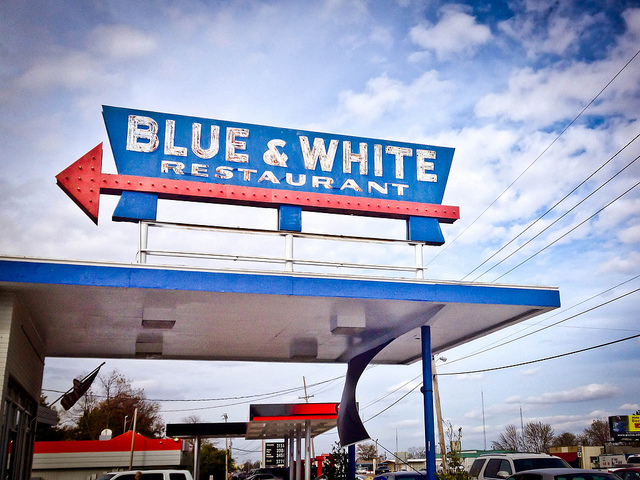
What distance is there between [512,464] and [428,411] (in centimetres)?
440

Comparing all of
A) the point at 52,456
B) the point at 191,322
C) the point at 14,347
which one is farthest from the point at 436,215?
the point at 52,456

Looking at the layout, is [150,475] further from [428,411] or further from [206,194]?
[206,194]

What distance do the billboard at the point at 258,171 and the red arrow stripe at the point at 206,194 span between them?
0.8 inches

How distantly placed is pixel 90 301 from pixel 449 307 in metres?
7.10

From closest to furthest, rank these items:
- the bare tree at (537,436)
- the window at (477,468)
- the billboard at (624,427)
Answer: the window at (477,468) < the billboard at (624,427) < the bare tree at (537,436)

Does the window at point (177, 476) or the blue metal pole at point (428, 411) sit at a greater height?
the blue metal pole at point (428, 411)

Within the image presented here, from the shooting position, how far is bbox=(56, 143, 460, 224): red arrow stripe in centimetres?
1309

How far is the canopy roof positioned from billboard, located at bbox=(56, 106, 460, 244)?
6.22 ft

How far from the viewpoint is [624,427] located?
65688mm

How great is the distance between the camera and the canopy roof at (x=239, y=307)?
11220 mm

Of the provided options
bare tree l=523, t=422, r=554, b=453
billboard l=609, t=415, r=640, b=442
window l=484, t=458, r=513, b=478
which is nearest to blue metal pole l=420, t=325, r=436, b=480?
window l=484, t=458, r=513, b=478

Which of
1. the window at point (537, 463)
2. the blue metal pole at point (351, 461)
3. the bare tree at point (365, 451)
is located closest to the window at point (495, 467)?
the window at point (537, 463)

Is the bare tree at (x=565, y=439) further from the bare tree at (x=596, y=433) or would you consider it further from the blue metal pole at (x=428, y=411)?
the blue metal pole at (x=428, y=411)

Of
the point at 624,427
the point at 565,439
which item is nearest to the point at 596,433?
the point at 565,439
